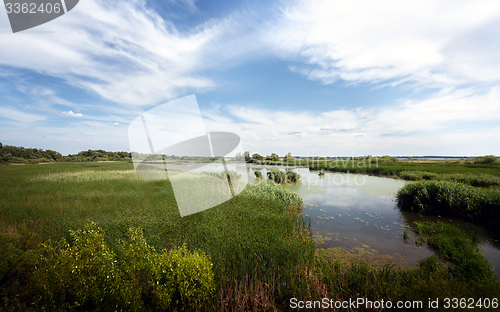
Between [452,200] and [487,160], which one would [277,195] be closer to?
[452,200]

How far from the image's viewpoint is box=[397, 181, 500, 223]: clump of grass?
9453 mm

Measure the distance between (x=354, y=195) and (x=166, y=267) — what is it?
16.7 m

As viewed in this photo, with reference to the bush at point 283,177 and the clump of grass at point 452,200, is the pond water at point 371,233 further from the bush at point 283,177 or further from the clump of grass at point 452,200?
the bush at point 283,177

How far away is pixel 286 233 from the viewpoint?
6.55m

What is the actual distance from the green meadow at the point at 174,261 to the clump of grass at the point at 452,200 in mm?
3597

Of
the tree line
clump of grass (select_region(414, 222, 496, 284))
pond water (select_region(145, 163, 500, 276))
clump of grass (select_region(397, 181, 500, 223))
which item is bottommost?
pond water (select_region(145, 163, 500, 276))

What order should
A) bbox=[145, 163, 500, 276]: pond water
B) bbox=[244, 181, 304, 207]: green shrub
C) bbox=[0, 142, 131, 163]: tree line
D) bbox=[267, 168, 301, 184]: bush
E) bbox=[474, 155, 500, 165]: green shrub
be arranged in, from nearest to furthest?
bbox=[145, 163, 500, 276]: pond water → bbox=[244, 181, 304, 207]: green shrub → bbox=[0, 142, 131, 163]: tree line → bbox=[267, 168, 301, 184]: bush → bbox=[474, 155, 500, 165]: green shrub

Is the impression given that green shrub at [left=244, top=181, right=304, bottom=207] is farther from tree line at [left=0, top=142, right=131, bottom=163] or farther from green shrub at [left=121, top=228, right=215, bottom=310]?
tree line at [left=0, top=142, right=131, bottom=163]

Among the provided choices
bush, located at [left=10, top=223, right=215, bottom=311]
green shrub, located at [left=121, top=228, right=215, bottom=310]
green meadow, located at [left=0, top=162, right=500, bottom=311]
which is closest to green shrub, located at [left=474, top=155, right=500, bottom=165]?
green meadow, located at [left=0, top=162, right=500, bottom=311]

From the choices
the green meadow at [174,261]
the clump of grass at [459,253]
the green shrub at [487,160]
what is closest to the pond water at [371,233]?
the clump of grass at [459,253]

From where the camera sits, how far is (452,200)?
34.3 ft

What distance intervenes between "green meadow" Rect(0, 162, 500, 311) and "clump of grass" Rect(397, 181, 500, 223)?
3597 mm

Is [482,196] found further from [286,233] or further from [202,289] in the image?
[202,289]

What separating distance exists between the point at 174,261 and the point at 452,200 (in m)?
14.8
